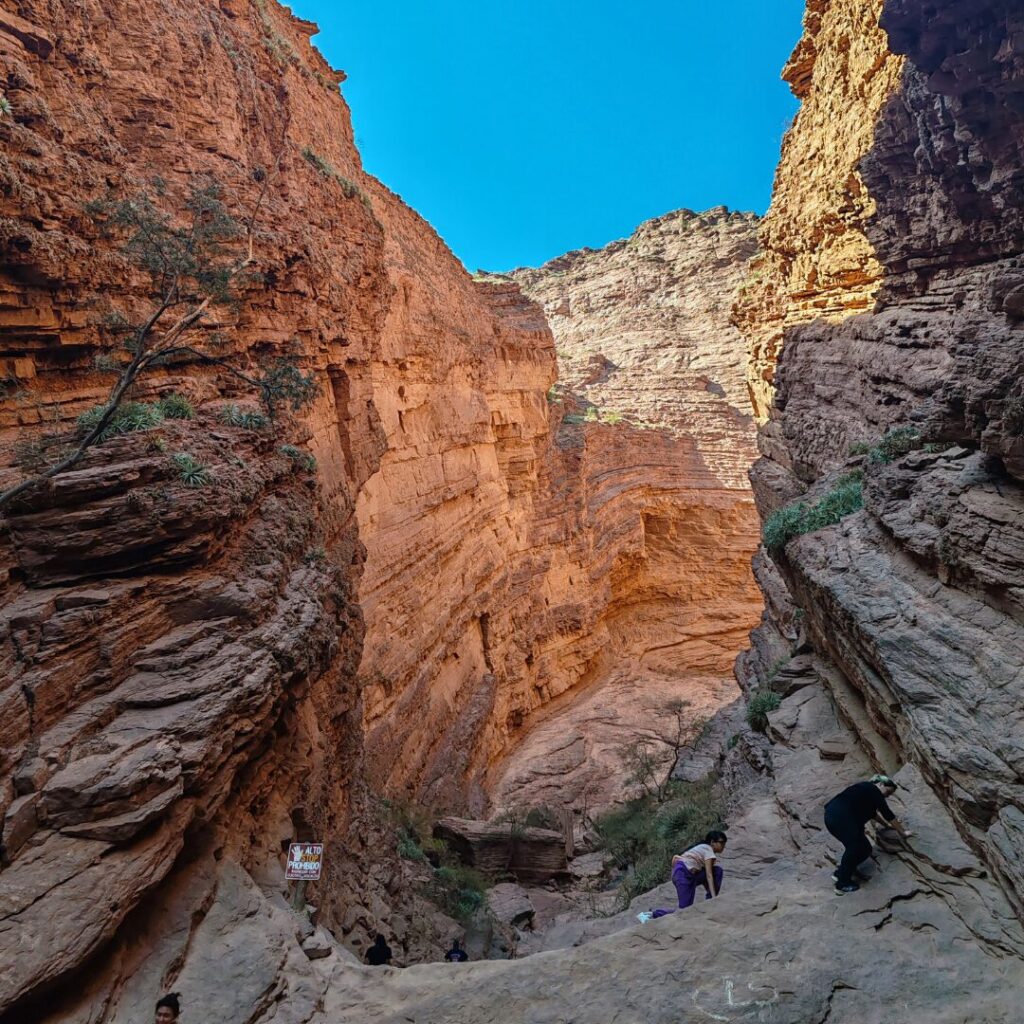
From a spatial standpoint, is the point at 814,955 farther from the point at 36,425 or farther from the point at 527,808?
the point at 527,808

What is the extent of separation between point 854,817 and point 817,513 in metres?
6.45

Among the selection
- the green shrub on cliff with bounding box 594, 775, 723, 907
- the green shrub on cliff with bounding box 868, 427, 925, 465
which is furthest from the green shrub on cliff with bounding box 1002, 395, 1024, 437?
the green shrub on cliff with bounding box 594, 775, 723, 907

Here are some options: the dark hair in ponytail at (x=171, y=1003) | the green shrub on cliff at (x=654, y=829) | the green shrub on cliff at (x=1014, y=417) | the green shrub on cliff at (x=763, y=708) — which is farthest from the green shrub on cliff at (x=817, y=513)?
the dark hair in ponytail at (x=171, y=1003)

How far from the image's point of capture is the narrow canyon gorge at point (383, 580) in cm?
575

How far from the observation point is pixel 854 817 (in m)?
6.19

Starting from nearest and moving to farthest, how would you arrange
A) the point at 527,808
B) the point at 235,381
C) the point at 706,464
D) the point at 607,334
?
the point at 235,381
the point at 527,808
the point at 706,464
the point at 607,334

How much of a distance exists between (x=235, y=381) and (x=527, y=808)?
1496 cm

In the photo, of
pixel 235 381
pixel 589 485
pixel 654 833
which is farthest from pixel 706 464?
pixel 235 381

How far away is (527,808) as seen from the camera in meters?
19.6

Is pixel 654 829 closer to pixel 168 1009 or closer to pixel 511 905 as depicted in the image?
pixel 511 905

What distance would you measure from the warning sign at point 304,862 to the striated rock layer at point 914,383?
642cm

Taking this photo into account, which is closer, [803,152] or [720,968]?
[720,968]

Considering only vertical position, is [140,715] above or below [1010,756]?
above

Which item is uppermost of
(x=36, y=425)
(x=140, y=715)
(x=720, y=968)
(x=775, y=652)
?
(x=36, y=425)
